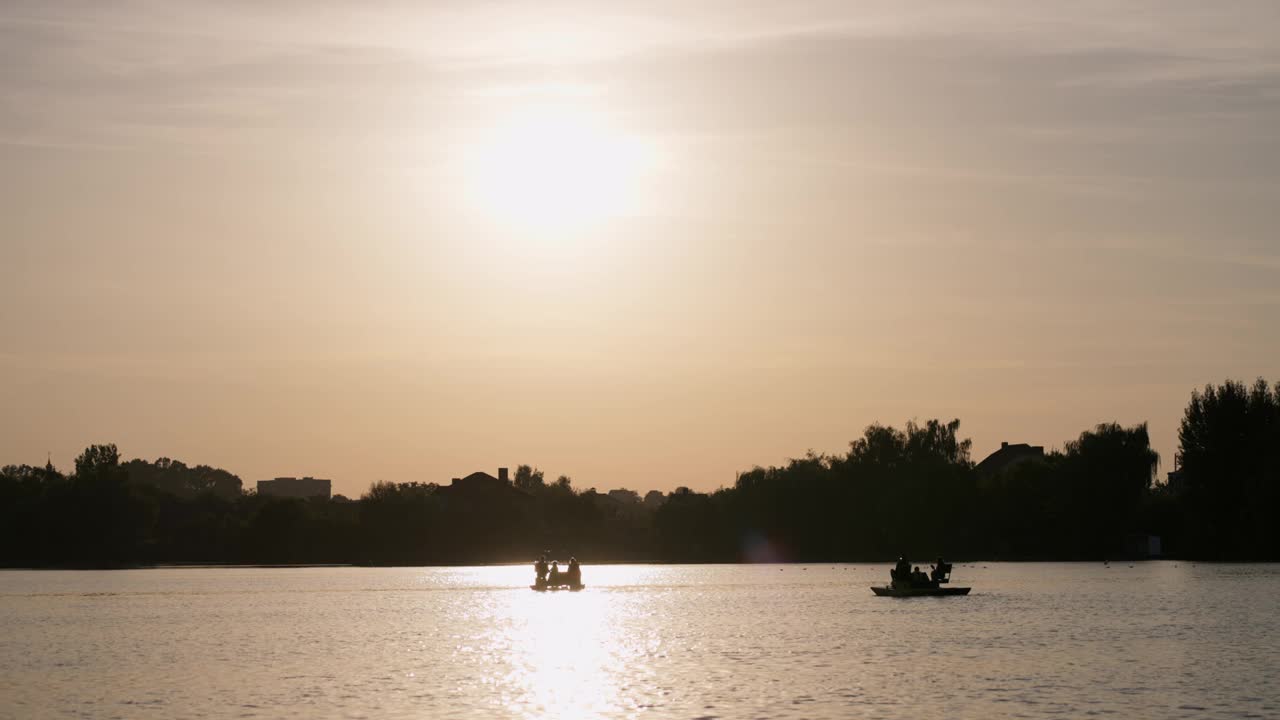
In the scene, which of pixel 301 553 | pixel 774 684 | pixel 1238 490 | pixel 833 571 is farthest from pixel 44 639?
pixel 301 553

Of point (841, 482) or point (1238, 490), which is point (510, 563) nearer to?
point (841, 482)

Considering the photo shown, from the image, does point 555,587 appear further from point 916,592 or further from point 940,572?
point 916,592

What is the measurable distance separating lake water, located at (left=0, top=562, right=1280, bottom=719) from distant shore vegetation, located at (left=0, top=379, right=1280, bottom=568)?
3944 cm

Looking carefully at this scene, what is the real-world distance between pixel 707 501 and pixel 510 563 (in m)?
26.3

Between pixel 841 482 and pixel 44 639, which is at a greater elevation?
pixel 841 482

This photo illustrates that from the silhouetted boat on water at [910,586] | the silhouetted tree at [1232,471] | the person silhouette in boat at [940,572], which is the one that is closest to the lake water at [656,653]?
the silhouetted boat on water at [910,586]

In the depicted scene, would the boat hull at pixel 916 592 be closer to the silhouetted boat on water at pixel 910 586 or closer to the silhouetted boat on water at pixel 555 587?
the silhouetted boat on water at pixel 910 586

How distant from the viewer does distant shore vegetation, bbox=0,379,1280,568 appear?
Result: 141m

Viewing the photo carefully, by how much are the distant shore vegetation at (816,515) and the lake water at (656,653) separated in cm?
3944

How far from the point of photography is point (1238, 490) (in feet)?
453

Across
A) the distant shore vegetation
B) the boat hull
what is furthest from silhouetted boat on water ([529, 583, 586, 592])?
the distant shore vegetation

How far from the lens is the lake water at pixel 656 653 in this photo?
1601 inches

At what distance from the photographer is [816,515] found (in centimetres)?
17362

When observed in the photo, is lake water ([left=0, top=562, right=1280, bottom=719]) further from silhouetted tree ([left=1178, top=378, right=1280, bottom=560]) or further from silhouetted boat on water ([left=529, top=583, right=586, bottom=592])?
silhouetted tree ([left=1178, top=378, right=1280, bottom=560])
